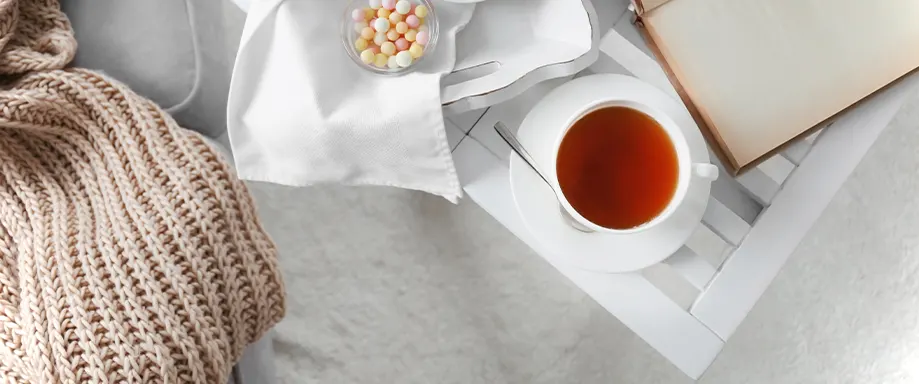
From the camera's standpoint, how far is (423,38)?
51cm

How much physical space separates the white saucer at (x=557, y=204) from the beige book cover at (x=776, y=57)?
3 centimetres

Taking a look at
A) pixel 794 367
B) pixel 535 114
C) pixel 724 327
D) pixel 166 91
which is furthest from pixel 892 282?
pixel 166 91

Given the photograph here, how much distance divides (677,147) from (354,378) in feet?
1.67

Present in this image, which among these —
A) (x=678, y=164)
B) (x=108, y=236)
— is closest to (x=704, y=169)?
(x=678, y=164)

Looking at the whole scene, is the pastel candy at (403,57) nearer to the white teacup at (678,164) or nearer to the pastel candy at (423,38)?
the pastel candy at (423,38)

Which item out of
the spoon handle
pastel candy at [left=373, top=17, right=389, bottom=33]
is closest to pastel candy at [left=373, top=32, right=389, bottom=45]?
pastel candy at [left=373, top=17, right=389, bottom=33]

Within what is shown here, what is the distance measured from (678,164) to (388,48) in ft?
0.71

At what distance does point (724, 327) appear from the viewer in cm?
50

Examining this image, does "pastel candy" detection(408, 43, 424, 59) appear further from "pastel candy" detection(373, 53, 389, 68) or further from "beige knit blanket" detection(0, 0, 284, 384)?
"beige knit blanket" detection(0, 0, 284, 384)

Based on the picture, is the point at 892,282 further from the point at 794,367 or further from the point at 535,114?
the point at 535,114

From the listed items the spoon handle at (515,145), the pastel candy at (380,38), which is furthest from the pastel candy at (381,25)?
the spoon handle at (515,145)

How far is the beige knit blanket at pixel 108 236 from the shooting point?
17.6 inches

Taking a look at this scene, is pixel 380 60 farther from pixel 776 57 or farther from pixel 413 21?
pixel 776 57

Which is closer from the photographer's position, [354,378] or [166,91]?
[166,91]
